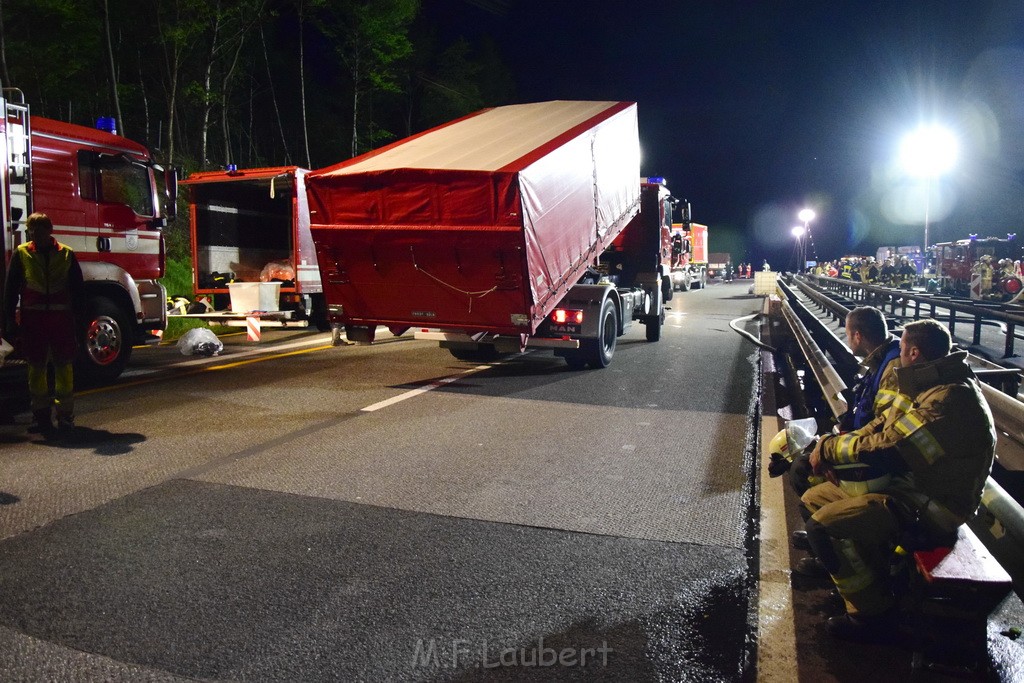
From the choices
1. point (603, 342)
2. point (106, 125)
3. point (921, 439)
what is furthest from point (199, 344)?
point (921, 439)

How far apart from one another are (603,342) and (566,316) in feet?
2.74

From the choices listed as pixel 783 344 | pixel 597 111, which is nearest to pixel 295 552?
pixel 597 111

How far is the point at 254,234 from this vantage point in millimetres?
16781

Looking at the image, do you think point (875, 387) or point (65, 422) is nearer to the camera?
point (875, 387)

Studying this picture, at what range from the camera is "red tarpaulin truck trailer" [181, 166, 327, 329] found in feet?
48.8

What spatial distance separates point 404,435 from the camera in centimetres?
706

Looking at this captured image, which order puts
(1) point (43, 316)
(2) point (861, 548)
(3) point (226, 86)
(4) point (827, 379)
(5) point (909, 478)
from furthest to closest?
(3) point (226, 86) < (4) point (827, 379) < (1) point (43, 316) < (5) point (909, 478) < (2) point (861, 548)

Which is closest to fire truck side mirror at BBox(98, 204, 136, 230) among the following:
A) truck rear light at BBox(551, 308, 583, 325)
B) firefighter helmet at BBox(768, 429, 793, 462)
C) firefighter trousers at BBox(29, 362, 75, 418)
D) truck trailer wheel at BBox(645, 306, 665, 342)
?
firefighter trousers at BBox(29, 362, 75, 418)

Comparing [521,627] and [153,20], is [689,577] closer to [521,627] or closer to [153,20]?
[521,627]

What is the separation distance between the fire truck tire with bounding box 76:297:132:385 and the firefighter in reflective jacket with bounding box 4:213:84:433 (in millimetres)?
2664

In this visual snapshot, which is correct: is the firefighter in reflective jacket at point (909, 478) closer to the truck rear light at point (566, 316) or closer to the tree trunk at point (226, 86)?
the truck rear light at point (566, 316)

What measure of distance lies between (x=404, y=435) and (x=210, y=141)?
134 ft

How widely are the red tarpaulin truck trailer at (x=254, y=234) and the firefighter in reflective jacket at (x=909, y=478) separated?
1257cm

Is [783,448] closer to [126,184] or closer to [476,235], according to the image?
[476,235]
